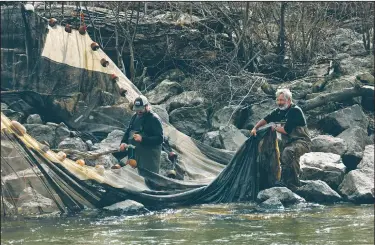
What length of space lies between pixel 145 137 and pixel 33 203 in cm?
184

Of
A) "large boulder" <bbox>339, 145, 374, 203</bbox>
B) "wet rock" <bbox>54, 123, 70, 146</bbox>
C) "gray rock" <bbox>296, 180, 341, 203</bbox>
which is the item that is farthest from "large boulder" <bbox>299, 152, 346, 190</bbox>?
"wet rock" <bbox>54, 123, 70, 146</bbox>

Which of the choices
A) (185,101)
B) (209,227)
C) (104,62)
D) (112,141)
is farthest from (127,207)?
(185,101)

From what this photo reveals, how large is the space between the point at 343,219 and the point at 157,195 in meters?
2.35

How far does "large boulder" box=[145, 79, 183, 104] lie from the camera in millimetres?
15859

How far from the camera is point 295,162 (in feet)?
37.1

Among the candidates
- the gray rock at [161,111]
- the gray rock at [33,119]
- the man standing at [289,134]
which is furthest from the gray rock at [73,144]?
the man standing at [289,134]

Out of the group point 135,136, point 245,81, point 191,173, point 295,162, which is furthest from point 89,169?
point 245,81

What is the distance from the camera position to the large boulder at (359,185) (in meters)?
11.2

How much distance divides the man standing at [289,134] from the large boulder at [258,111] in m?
3.44

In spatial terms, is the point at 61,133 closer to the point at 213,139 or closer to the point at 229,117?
the point at 213,139

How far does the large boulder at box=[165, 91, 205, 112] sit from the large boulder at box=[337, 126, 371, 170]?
321cm

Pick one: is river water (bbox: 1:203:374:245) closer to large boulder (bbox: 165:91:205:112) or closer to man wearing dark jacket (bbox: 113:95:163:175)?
man wearing dark jacket (bbox: 113:95:163:175)

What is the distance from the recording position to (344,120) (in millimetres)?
14273

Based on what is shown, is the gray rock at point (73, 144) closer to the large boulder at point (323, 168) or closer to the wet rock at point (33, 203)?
the wet rock at point (33, 203)
